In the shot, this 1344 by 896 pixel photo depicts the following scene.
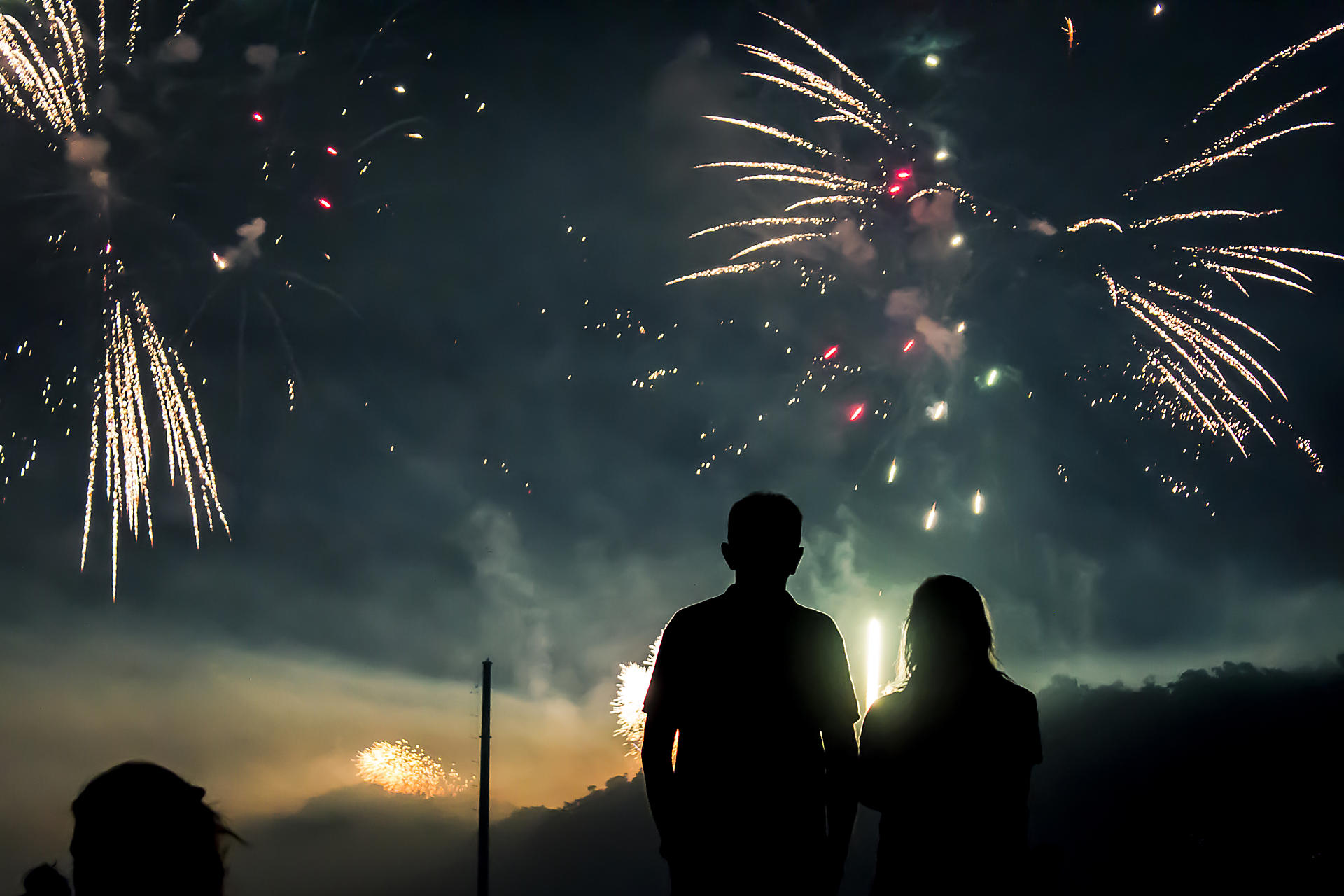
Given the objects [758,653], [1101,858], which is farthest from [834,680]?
[1101,858]

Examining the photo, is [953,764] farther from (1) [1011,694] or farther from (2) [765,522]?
(2) [765,522]

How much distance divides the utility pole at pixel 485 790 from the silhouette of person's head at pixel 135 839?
20.2 metres

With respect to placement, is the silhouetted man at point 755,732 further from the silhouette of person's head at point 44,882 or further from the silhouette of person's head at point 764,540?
the silhouette of person's head at point 44,882

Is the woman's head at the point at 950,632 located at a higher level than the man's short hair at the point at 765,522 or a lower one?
lower

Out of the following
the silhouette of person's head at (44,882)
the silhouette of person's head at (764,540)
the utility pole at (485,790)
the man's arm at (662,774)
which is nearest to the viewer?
the silhouette of person's head at (44,882)

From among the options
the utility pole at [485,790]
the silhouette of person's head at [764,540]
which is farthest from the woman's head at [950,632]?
the utility pole at [485,790]

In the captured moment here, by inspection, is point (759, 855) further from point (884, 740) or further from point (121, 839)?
point (121, 839)

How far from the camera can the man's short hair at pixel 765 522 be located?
267cm

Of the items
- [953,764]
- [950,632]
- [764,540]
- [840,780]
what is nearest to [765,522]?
[764,540]

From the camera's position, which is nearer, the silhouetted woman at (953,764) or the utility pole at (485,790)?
the silhouetted woman at (953,764)

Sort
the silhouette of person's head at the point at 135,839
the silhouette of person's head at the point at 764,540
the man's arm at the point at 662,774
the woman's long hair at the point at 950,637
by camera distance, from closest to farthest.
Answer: the silhouette of person's head at the point at 135,839, the man's arm at the point at 662,774, the silhouette of person's head at the point at 764,540, the woman's long hair at the point at 950,637

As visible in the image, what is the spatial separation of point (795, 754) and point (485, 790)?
71.3 ft

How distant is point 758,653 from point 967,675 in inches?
45.4

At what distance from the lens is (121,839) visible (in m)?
2.25
